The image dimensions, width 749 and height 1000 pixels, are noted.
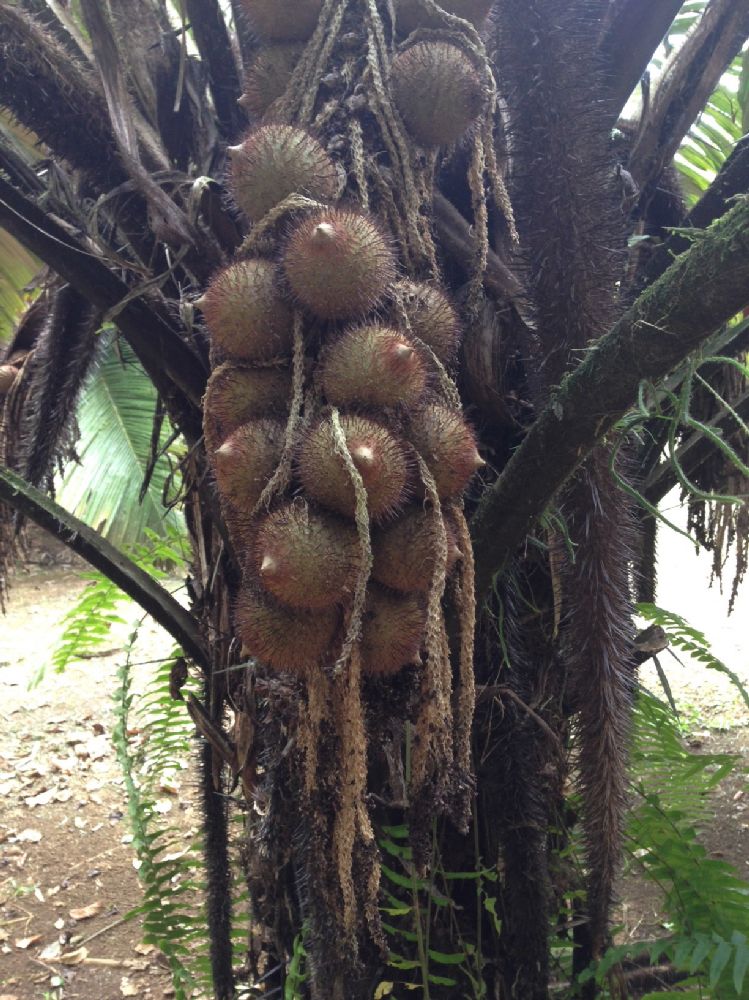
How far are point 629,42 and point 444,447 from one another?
94cm

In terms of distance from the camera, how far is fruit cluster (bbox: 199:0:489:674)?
0.91 m

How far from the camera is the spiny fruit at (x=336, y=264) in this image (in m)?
0.97

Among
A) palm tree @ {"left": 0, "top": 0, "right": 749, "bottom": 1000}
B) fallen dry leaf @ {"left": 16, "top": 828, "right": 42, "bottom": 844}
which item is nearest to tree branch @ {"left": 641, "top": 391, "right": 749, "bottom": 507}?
palm tree @ {"left": 0, "top": 0, "right": 749, "bottom": 1000}

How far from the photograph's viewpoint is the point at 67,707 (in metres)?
5.76

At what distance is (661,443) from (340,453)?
2.96 ft

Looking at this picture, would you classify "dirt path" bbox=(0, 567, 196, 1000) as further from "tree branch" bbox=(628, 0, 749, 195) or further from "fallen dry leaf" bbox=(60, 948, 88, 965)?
"tree branch" bbox=(628, 0, 749, 195)

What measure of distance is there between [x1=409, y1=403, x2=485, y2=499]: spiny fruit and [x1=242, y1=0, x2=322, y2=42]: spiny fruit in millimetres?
664

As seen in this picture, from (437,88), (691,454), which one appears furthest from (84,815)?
(437,88)

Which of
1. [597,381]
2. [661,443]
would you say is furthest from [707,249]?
[661,443]

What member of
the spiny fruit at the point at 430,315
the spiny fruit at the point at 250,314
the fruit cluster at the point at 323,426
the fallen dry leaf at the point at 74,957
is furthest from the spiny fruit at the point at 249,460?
the fallen dry leaf at the point at 74,957

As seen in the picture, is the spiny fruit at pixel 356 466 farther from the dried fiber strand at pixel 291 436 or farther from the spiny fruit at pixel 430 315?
the spiny fruit at pixel 430 315

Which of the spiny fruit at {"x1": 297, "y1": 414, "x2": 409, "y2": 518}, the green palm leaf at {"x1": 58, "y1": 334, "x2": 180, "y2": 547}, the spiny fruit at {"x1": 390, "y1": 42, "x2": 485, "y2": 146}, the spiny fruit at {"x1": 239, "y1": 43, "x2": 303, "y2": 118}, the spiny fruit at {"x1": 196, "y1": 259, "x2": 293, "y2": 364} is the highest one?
the green palm leaf at {"x1": 58, "y1": 334, "x2": 180, "y2": 547}

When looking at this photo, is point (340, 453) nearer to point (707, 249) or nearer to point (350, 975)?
point (707, 249)

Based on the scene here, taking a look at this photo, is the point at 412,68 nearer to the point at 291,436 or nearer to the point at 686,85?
the point at 291,436
